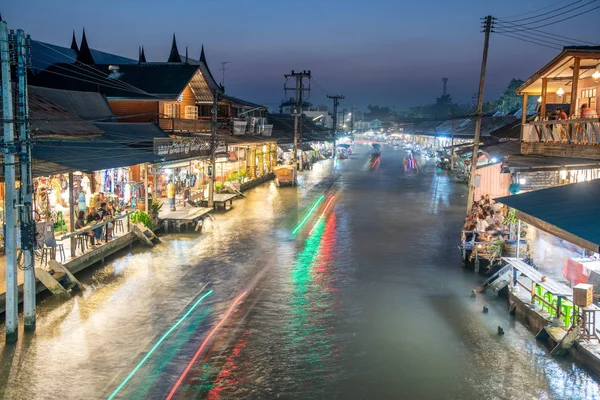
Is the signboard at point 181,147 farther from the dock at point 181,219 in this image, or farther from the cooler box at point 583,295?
the cooler box at point 583,295

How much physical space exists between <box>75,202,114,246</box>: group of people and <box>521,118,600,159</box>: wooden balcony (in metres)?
15.8

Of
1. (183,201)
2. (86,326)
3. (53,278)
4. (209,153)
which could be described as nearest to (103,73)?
(209,153)

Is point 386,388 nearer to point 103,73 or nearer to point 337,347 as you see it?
point 337,347

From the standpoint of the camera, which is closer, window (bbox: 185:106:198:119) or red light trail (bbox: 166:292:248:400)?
red light trail (bbox: 166:292:248:400)

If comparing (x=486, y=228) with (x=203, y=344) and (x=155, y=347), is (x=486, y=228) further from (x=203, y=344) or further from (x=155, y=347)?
(x=155, y=347)

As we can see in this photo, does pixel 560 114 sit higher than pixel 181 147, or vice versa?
pixel 560 114

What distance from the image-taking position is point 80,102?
3162cm

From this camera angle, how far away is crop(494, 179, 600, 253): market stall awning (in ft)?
36.1

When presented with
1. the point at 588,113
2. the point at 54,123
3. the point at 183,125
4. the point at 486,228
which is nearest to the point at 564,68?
the point at 588,113

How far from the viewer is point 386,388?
1059 cm

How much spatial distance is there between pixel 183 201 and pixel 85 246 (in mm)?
12346

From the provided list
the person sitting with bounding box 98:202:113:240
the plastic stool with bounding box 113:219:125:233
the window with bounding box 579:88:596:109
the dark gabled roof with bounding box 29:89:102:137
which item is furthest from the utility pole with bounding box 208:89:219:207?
the window with bounding box 579:88:596:109

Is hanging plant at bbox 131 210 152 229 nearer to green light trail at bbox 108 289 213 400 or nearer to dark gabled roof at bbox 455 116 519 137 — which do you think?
green light trail at bbox 108 289 213 400

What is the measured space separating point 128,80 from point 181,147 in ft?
36.3
